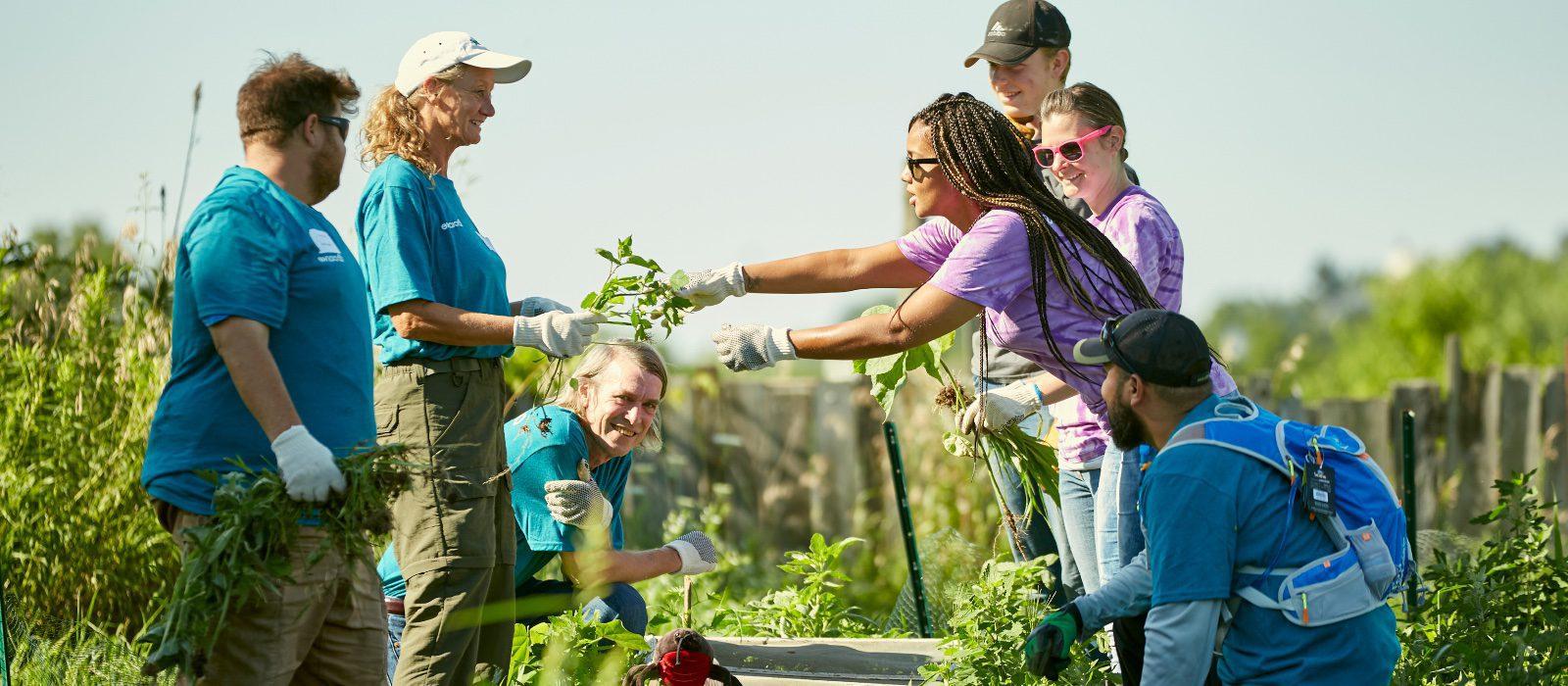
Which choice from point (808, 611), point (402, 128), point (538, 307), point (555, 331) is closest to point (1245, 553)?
point (555, 331)

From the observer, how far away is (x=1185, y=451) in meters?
2.51

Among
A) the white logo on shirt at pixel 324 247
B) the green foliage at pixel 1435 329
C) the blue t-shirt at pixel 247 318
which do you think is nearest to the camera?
the blue t-shirt at pixel 247 318

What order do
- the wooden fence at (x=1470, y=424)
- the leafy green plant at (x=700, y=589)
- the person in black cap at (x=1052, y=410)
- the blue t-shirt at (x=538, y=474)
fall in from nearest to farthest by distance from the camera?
the person in black cap at (x=1052, y=410)
the blue t-shirt at (x=538, y=474)
the leafy green plant at (x=700, y=589)
the wooden fence at (x=1470, y=424)

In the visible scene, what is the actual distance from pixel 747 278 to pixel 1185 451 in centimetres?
165

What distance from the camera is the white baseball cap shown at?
3330mm

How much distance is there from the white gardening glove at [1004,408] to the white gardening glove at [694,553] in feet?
2.76

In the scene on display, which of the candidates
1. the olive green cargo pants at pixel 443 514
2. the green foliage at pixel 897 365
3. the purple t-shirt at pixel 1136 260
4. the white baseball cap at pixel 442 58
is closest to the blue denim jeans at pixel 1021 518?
the green foliage at pixel 897 365

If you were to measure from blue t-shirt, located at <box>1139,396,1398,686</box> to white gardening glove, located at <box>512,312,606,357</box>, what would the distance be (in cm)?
134

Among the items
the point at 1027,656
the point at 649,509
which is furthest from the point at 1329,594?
the point at 649,509

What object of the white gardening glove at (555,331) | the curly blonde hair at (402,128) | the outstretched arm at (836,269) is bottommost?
the white gardening glove at (555,331)

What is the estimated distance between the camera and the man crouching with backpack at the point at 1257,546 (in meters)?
2.48

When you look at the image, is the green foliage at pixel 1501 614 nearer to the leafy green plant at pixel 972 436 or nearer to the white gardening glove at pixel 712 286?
the leafy green plant at pixel 972 436

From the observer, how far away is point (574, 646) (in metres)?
3.59

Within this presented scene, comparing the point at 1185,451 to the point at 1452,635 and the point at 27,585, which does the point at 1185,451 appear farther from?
the point at 27,585
